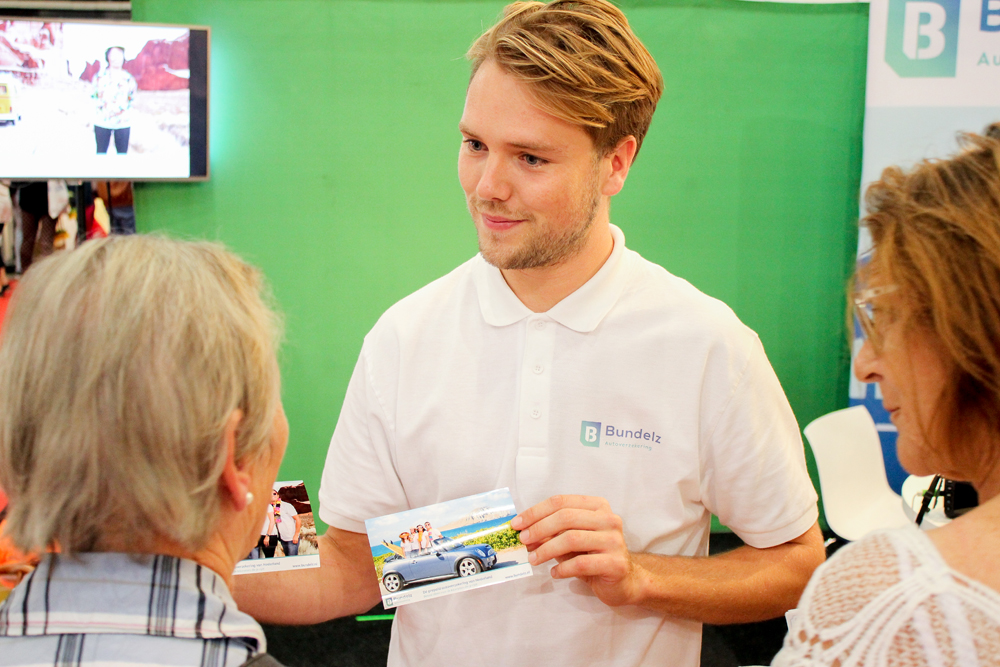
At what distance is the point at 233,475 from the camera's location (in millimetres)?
924

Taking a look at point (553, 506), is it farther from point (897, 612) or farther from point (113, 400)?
point (113, 400)

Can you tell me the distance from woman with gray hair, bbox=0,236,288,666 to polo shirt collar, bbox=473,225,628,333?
73 cm

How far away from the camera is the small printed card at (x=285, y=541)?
1.50 metres

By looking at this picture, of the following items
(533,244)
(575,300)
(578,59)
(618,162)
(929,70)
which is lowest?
(575,300)

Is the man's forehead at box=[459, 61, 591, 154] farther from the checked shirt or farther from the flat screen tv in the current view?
the flat screen tv

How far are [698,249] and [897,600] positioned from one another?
3.58 metres

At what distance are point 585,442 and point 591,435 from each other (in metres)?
0.02

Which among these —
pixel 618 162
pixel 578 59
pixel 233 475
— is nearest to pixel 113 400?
pixel 233 475

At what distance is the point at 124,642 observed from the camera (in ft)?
2.62

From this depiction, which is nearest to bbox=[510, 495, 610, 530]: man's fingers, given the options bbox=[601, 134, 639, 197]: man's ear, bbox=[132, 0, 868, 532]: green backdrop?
bbox=[601, 134, 639, 197]: man's ear

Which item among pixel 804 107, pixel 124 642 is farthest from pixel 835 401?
pixel 124 642

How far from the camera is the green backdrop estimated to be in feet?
12.8

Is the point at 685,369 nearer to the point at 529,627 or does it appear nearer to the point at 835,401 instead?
the point at 529,627

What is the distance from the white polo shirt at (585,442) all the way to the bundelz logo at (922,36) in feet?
10.1
